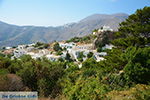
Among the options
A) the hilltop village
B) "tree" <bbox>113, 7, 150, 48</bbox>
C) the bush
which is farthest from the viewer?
the hilltop village

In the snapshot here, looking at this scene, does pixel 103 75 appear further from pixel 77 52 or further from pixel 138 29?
pixel 77 52

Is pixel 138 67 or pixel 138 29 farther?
pixel 138 29

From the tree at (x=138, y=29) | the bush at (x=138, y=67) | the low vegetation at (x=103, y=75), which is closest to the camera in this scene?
the low vegetation at (x=103, y=75)

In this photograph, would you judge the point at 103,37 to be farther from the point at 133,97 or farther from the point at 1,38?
the point at 1,38

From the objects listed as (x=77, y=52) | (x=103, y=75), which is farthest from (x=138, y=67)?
(x=77, y=52)

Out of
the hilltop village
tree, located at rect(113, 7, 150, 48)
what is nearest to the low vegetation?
tree, located at rect(113, 7, 150, 48)

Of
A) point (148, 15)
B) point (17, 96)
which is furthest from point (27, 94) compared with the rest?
point (148, 15)

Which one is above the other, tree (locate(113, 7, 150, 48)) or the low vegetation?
tree (locate(113, 7, 150, 48))

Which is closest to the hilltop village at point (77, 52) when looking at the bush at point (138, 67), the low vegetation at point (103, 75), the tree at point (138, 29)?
the tree at point (138, 29)

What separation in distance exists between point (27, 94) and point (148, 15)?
1165 centimetres

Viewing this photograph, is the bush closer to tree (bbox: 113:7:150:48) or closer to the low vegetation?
the low vegetation

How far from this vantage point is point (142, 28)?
964 centimetres

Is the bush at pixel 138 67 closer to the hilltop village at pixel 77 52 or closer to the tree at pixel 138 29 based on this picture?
the tree at pixel 138 29

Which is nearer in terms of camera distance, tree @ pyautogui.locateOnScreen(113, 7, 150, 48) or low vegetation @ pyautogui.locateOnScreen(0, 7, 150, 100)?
low vegetation @ pyautogui.locateOnScreen(0, 7, 150, 100)
